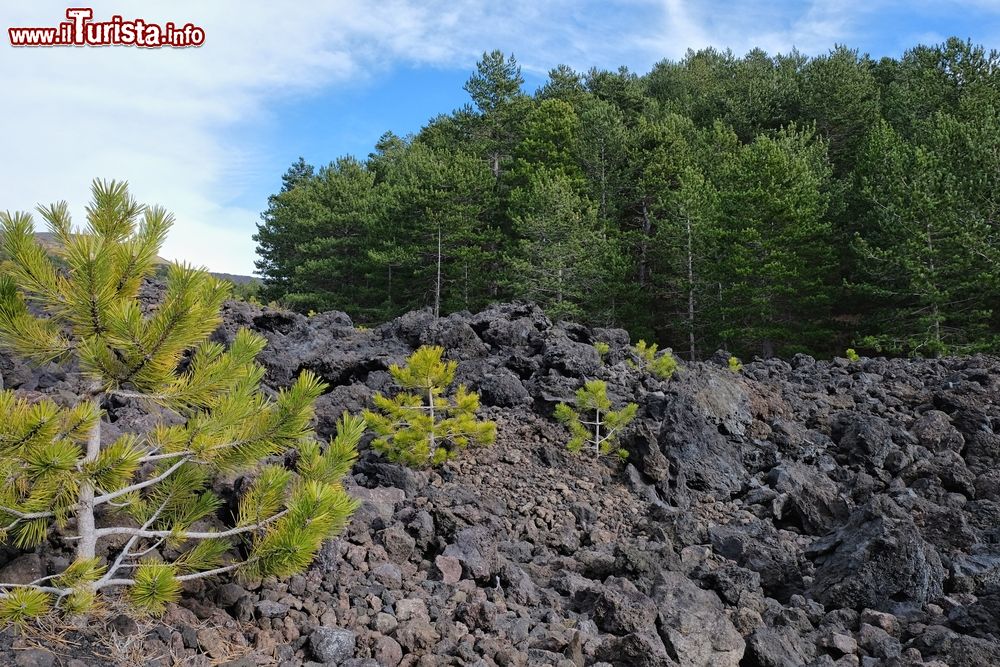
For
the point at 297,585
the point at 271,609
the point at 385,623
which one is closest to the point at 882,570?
the point at 385,623

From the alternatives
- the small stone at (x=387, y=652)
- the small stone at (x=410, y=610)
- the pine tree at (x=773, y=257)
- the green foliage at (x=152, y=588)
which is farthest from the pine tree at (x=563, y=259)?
the green foliage at (x=152, y=588)

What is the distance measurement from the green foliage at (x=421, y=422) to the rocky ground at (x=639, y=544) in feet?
0.94

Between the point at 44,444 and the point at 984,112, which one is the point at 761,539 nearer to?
the point at 44,444

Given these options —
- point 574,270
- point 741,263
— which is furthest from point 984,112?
point 574,270

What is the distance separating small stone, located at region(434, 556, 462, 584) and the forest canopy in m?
19.8

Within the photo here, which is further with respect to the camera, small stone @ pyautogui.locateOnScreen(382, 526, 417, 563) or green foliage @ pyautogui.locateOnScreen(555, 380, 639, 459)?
green foliage @ pyautogui.locateOnScreen(555, 380, 639, 459)

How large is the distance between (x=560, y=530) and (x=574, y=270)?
20.7m

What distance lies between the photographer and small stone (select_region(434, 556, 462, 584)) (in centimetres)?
479

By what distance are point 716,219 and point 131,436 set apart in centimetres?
2559

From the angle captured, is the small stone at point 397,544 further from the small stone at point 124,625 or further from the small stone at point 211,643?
the small stone at point 124,625

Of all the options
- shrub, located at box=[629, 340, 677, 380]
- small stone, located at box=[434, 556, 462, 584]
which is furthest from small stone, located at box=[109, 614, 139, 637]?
shrub, located at box=[629, 340, 677, 380]

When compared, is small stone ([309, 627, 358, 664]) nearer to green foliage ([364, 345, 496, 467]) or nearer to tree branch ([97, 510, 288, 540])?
tree branch ([97, 510, 288, 540])

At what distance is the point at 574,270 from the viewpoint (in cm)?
2662

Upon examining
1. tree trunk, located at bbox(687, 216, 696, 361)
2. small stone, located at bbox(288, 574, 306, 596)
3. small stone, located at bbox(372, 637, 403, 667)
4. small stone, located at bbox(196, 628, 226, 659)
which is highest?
tree trunk, located at bbox(687, 216, 696, 361)
